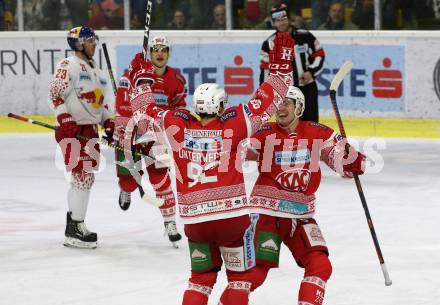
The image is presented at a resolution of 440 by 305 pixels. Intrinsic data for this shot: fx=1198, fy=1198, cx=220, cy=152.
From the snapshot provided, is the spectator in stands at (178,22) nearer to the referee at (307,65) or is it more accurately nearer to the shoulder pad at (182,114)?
the referee at (307,65)

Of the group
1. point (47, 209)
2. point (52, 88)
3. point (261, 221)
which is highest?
point (52, 88)

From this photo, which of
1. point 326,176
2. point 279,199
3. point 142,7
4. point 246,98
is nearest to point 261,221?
point 279,199

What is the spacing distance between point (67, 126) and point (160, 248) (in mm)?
1120

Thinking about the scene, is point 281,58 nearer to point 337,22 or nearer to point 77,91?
point 77,91

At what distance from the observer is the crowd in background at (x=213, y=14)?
15.0 metres

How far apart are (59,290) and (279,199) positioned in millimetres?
1762

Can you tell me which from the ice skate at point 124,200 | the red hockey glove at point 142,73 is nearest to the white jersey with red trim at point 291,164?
the red hockey glove at point 142,73

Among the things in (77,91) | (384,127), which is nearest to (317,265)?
(77,91)

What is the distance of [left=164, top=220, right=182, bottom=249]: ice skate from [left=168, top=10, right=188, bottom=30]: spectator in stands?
7179 mm

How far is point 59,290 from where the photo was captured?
7.45 m

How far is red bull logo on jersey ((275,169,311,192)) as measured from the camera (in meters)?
6.43

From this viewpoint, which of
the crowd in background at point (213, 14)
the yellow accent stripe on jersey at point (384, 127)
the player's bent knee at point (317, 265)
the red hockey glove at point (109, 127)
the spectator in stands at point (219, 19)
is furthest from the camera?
the spectator in stands at point (219, 19)

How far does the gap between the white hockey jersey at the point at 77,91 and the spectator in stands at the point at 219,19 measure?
6761mm

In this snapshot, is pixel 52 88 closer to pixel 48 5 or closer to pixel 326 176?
pixel 326 176
